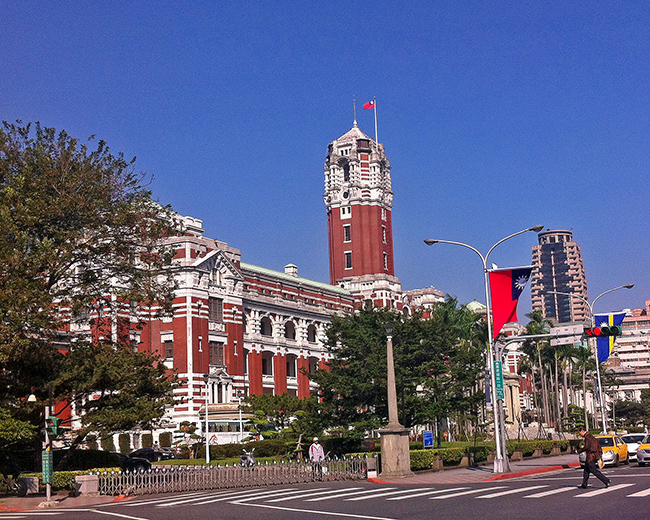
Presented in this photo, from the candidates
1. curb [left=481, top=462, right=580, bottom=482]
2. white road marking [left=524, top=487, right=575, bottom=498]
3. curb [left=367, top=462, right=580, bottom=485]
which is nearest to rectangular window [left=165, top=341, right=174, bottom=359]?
curb [left=481, top=462, right=580, bottom=482]

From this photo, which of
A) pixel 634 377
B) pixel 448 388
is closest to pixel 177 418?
pixel 448 388

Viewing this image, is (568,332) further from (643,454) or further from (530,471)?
(643,454)

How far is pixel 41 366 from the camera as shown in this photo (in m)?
35.2

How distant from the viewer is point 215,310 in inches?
3132

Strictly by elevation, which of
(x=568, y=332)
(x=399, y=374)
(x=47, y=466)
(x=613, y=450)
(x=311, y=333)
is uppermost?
(x=311, y=333)

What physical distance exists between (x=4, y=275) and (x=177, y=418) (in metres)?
42.5

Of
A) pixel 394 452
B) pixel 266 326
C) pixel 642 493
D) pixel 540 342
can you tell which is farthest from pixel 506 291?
pixel 540 342

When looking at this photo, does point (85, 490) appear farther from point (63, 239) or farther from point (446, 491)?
point (446, 491)

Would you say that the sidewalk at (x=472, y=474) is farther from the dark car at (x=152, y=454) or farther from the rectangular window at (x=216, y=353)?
the rectangular window at (x=216, y=353)

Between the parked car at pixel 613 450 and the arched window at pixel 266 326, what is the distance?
182 ft

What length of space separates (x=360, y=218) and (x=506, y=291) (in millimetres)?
80366

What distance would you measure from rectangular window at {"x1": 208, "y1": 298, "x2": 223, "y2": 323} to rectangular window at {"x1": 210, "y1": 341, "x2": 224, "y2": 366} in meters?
2.23

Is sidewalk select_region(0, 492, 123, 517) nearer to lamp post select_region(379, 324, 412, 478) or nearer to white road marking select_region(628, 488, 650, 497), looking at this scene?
lamp post select_region(379, 324, 412, 478)

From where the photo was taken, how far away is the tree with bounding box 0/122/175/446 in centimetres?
3288
